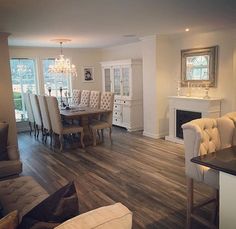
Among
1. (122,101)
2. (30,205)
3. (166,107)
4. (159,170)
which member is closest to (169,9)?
(159,170)

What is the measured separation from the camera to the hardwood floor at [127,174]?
3102 millimetres

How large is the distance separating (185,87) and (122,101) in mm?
1966

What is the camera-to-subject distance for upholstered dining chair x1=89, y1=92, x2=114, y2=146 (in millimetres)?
6026

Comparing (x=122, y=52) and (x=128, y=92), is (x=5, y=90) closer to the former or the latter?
(x=128, y=92)

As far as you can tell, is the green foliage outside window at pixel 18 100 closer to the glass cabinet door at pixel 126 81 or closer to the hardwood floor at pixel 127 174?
the hardwood floor at pixel 127 174

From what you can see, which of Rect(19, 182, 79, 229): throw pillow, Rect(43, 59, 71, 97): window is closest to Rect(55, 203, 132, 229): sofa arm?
Rect(19, 182, 79, 229): throw pillow

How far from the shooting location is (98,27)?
4641 mm

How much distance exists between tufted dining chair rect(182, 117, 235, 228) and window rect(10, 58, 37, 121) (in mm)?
6355

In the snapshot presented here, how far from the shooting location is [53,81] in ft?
26.9

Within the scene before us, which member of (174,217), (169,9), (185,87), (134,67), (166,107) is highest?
(169,9)

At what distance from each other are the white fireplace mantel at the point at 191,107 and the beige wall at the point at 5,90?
3.37 meters

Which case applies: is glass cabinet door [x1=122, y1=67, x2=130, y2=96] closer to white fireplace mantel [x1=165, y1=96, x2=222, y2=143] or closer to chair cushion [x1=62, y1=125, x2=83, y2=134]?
white fireplace mantel [x1=165, y1=96, x2=222, y2=143]

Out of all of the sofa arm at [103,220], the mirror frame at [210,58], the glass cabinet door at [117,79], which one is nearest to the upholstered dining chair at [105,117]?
the glass cabinet door at [117,79]

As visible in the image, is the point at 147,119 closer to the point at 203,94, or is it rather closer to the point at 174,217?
the point at 203,94
